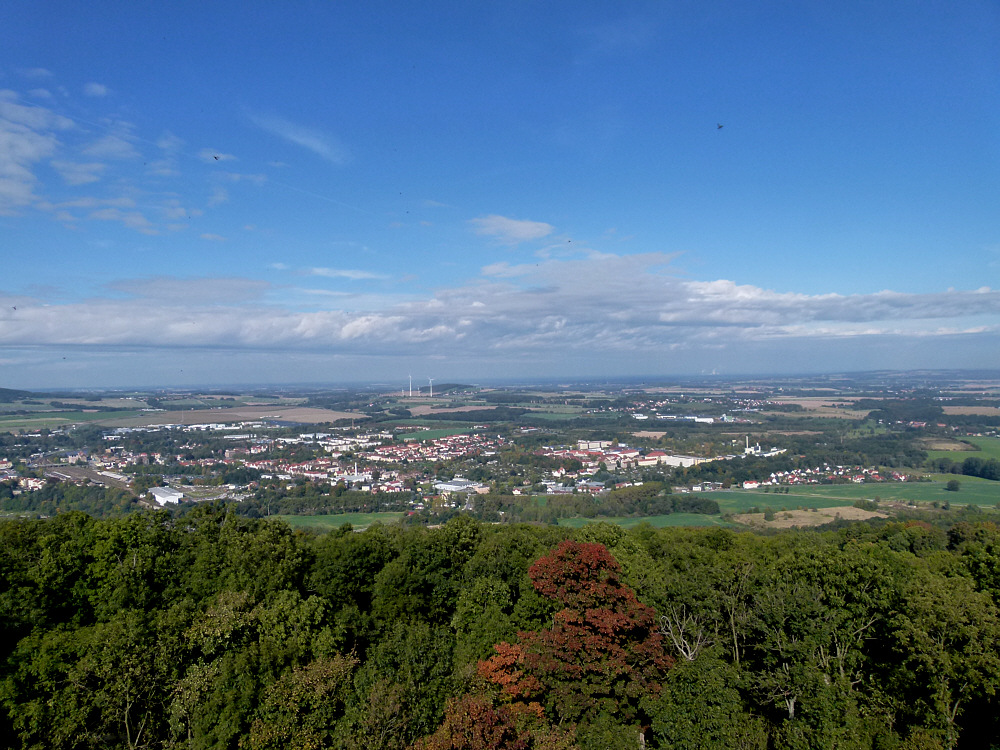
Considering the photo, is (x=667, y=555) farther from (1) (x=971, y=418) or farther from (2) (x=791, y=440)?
(1) (x=971, y=418)

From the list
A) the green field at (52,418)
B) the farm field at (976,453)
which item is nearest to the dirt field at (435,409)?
the green field at (52,418)

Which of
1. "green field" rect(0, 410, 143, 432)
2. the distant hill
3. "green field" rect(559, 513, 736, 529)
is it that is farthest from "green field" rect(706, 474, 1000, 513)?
the distant hill

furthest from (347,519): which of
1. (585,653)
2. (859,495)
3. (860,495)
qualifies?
(860,495)

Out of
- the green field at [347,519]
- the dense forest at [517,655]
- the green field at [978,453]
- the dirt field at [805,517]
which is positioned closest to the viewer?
the dense forest at [517,655]

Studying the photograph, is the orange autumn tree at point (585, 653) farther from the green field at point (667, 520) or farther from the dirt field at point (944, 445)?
the dirt field at point (944, 445)

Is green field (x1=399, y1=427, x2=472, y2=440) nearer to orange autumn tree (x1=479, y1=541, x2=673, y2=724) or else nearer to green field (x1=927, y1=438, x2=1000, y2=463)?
green field (x1=927, y1=438, x2=1000, y2=463)

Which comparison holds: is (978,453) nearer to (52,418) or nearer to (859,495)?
(859,495)

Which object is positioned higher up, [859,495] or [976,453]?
[976,453]

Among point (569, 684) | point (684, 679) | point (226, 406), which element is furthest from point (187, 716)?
point (226, 406)
